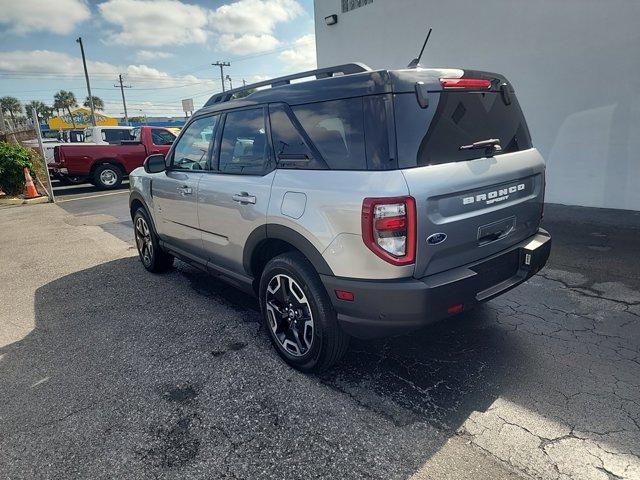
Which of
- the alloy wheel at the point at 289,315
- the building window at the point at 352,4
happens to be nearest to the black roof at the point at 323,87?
the alloy wheel at the point at 289,315

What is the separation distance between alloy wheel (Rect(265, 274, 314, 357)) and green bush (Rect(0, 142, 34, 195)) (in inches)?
482

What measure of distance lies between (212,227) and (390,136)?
1.90 metres

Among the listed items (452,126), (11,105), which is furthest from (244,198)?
(11,105)

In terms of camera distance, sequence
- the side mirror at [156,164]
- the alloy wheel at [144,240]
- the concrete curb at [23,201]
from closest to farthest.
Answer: the side mirror at [156,164] < the alloy wheel at [144,240] < the concrete curb at [23,201]

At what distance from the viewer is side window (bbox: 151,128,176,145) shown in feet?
45.6

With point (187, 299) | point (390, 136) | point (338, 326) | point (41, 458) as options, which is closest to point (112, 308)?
point (187, 299)

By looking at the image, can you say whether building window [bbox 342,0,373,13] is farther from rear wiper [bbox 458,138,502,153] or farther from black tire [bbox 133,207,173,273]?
rear wiper [bbox 458,138,502,153]

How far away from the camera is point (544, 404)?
2416mm

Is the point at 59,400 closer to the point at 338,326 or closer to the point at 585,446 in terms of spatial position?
the point at 338,326

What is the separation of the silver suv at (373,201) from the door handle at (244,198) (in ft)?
0.04

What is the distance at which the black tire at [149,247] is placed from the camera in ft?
16.0

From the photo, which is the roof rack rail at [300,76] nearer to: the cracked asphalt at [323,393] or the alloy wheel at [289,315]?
the alloy wheel at [289,315]

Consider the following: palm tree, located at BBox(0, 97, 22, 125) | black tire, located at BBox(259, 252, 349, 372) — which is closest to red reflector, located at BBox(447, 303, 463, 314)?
black tire, located at BBox(259, 252, 349, 372)

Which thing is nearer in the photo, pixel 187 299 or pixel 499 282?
pixel 499 282
